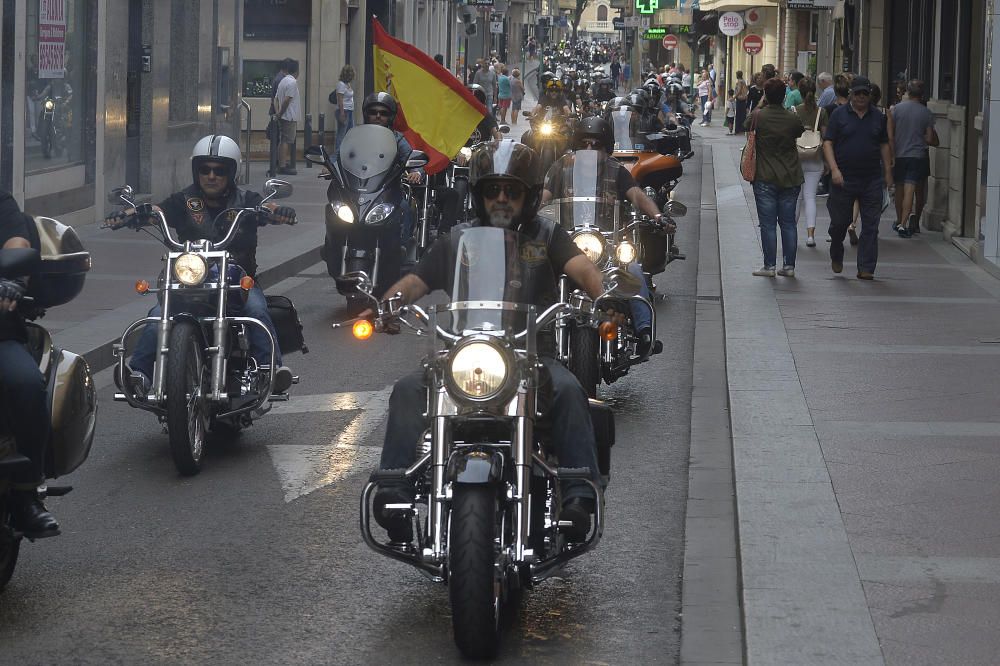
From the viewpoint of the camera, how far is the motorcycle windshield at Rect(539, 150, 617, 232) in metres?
10.4

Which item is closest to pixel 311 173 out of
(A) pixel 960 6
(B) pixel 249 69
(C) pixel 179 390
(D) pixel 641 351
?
(B) pixel 249 69

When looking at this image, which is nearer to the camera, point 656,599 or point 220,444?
point 656,599

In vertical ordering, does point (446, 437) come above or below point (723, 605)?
above

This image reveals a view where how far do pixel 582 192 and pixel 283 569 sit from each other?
4.70 m

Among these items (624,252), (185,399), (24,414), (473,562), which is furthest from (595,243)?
(473,562)

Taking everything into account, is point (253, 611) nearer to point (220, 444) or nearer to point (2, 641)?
point (2, 641)

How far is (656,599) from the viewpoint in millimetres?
5984

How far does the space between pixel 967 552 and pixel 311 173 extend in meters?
22.3

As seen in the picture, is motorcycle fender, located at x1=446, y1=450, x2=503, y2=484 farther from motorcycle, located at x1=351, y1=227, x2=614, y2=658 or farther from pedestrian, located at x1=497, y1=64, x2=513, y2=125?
pedestrian, located at x1=497, y1=64, x2=513, y2=125

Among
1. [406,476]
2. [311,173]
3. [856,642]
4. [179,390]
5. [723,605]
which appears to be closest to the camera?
[856,642]

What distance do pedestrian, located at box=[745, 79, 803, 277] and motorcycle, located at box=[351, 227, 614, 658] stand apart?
949 cm

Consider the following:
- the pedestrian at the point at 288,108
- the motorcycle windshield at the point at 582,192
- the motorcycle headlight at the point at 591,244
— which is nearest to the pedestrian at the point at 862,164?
the motorcycle windshield at the point at 582,192

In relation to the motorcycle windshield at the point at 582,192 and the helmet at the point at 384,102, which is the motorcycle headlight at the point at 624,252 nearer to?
the motorcycle windshield at the point at 582,192

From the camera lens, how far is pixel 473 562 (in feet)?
16.4
